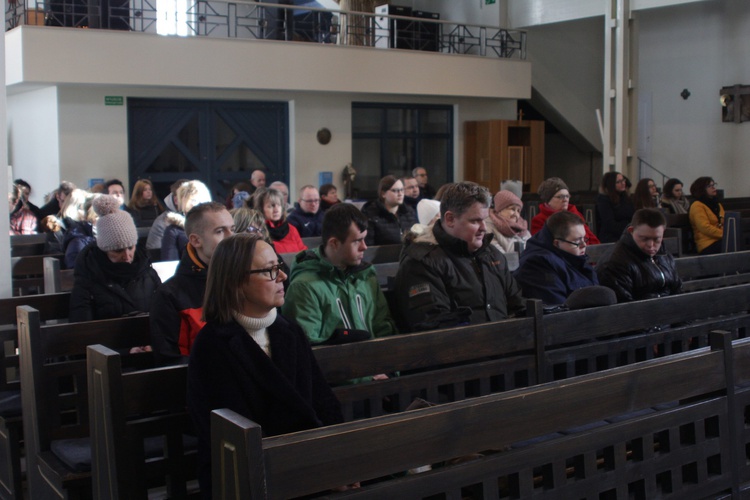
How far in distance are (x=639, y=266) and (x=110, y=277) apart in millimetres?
2784

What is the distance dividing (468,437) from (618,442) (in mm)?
583

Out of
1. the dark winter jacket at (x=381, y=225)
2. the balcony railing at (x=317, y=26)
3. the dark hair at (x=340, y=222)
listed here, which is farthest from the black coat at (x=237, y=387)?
the balcony railing at (x=317, y=26)

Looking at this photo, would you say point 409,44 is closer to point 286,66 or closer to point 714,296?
point 286,66

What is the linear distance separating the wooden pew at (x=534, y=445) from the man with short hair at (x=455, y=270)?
1152mm

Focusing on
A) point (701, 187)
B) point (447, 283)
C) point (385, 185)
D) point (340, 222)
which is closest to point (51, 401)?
point (340, 222)

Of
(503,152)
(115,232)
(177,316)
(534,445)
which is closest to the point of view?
(534,445)

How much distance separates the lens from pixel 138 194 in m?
9.35

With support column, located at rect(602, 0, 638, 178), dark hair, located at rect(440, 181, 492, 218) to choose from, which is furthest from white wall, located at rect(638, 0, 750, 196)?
dark hair, located at rect(440, 181, 492, 218)

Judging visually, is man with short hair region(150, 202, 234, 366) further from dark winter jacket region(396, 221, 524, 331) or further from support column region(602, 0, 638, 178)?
support column region(602, 0, 638, 178)

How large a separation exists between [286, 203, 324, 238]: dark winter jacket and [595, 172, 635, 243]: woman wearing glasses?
126 inches

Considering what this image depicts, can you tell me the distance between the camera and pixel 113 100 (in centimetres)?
1238

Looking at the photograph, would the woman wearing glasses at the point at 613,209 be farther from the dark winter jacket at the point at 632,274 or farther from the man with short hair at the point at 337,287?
the man with short hair at the point at 337,287

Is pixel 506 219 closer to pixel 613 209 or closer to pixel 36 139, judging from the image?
pixel 613 209

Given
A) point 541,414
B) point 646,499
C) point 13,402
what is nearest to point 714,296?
point 646,499
